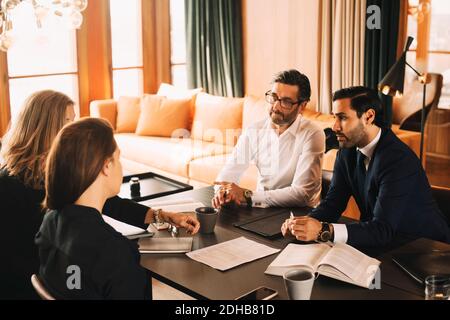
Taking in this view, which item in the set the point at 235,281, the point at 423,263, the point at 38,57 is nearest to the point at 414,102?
the point at 423,263

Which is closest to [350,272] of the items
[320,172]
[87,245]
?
[87,245]

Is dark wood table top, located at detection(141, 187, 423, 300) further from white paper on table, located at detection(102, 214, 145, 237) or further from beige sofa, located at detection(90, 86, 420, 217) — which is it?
beige sofa, located at detection(90, 86, 420, 217)

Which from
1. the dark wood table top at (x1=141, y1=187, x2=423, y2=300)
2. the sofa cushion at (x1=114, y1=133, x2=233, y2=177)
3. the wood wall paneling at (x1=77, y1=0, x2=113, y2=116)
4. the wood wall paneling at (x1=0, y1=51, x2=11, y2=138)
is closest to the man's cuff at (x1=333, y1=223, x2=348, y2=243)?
the dark wood table top at (x1=141, y1=187, x2=423, y2=300)

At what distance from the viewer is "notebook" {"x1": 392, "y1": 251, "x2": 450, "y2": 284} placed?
1.64m

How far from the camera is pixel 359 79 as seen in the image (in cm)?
430

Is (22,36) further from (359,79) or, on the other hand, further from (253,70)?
(359,79)

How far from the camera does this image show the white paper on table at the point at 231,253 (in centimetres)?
Answer: 177

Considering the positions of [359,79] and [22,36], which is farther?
[22,36]

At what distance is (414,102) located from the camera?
13.9 feet

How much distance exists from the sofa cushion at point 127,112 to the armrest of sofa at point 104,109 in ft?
0.22

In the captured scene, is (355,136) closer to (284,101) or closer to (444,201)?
(444,201)

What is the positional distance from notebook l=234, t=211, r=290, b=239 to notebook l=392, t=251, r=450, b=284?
1.41 feet

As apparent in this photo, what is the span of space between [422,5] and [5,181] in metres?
3.15

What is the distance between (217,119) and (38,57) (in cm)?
179
